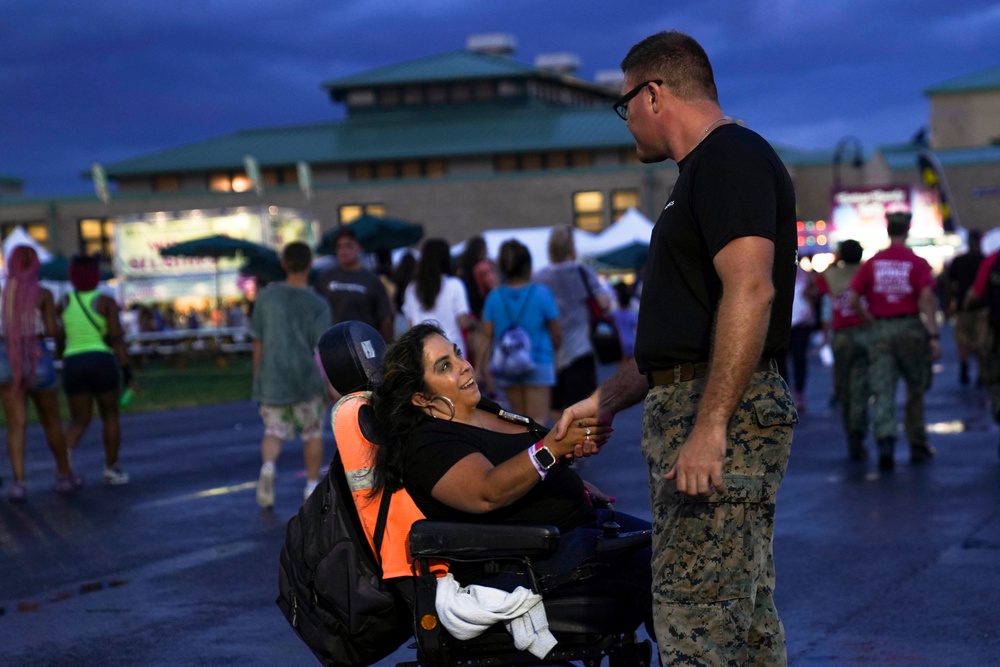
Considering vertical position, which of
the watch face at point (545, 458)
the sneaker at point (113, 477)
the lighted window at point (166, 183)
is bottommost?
the sneaker at point (113, 477)

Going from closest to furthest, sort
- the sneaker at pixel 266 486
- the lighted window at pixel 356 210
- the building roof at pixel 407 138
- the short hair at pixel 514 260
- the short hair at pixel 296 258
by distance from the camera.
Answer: the sneaker at pixel 266 486 < the short hair at pixel 296 258 < the short hair at pixel 514 260 < the lighted window at pixel 356 210 < the building roof at pixel 407 138

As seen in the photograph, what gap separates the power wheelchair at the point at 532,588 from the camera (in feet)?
13.0

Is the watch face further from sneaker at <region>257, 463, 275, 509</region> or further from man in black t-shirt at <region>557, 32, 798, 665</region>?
sneaker at <region>257, 463, 275, 509</region>

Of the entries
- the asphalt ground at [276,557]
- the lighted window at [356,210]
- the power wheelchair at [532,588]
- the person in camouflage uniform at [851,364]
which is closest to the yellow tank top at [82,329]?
the asphalt ground at [276,557]

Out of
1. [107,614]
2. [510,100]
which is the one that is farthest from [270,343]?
[510,100]

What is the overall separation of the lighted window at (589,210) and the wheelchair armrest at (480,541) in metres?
56.0

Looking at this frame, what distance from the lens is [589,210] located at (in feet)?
196

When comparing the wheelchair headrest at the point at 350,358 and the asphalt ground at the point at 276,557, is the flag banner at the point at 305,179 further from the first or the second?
the wheelchair headrest at the point at 350,358

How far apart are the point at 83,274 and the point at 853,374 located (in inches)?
250

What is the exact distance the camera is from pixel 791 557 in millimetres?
7543

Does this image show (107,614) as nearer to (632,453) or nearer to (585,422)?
(585,422)

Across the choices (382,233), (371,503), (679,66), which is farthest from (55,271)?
(679,66)

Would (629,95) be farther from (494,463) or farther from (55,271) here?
(55,271)

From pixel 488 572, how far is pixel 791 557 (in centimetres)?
387
